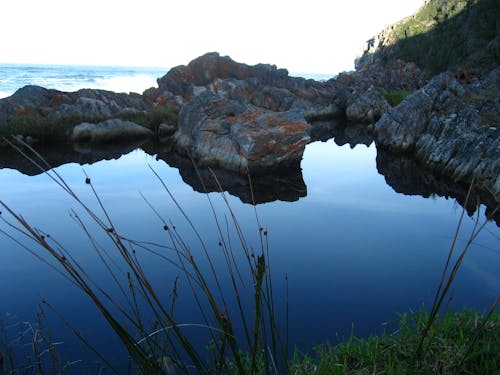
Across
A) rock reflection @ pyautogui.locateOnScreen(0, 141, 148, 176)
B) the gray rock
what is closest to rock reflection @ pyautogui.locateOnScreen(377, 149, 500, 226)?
rock reflection @ pyautogui.locateOnScreen(0, 141, 148, 176)

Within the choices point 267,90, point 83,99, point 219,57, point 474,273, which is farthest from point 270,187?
point 219,57

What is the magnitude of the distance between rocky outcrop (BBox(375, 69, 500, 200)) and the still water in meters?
1.25

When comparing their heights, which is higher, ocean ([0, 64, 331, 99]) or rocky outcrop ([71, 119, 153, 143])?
ocean ([0, 64, 331, 99])

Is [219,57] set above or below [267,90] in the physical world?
above

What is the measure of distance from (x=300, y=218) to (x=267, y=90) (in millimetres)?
24826

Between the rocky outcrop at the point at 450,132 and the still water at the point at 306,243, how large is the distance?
49.1 inches

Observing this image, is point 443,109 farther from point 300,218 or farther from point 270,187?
point 300,218

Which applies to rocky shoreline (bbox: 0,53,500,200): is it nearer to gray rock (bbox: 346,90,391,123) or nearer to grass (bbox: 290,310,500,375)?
gray rock (bbox: 346,90,391,123)

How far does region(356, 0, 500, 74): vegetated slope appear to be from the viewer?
56.0 metres

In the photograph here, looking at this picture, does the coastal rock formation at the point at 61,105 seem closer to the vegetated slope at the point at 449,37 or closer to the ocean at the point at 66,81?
the ocean at the point at 66,81

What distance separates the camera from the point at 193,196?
1220 centimetres

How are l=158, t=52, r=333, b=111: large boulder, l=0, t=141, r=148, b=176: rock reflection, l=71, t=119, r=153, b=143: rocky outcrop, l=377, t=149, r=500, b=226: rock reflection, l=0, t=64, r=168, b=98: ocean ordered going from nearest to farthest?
l=377, t=149, r=500, b=226: rock reflection < l=0, t=141, r=148, b=176: rock reflection < l=71, t=119, r=153, b=143: rocky outcrop < l=158, t=52, r=333, b=111: large boulder < l=0, t=64, r=168, b=98: ocean

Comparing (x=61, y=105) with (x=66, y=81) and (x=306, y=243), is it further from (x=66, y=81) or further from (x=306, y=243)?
(x=66, y=81)

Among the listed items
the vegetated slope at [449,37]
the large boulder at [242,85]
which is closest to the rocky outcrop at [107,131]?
the large boulder at [242,85]
